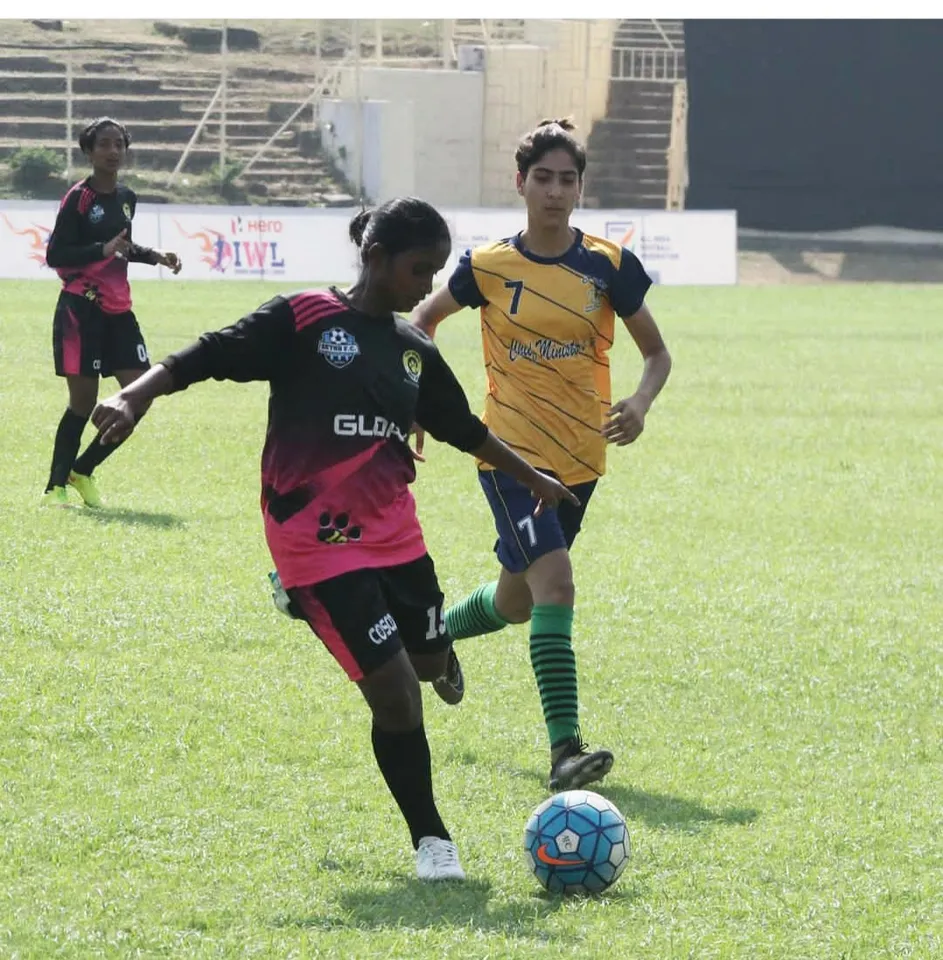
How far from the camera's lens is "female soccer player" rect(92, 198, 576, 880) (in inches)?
190

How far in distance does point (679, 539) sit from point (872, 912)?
20.4 ft

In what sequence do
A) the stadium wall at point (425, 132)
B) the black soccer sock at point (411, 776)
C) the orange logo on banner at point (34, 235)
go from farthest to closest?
the stadium wall at point (425, 132) → the orange logo on banner at point (34, 235) → the black soccer sock at point (411, 776)

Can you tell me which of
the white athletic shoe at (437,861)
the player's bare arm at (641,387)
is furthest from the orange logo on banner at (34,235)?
the white athletic shoe at (437,861)

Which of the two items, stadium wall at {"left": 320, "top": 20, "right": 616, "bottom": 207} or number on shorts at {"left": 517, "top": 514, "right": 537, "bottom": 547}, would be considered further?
stadium wall at {"left": 320, "top": 20, "right": 616, "bottom": 207}

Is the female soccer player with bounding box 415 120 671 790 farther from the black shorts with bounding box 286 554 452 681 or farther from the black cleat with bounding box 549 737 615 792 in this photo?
the black shorts with bounding box 286 554 452 681

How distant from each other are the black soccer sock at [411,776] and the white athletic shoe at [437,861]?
32mm

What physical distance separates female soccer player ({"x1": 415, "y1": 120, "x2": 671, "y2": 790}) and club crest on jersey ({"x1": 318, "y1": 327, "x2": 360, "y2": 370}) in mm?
1437

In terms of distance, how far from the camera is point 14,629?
7.70 meters

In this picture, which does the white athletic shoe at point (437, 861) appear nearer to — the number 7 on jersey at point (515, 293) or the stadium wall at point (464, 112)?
the number 7 on jersey at point (515, 293)

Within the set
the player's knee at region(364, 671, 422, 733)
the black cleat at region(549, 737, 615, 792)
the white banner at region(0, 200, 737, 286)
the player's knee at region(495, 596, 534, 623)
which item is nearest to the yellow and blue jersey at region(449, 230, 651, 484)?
the player's knee at region(495, 596, 534, 623)

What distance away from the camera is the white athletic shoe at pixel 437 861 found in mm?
4820

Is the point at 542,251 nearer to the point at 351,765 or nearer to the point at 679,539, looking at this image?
the point at 351,765

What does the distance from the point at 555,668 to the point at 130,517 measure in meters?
5.18

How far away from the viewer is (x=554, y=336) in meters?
A: 6.48
